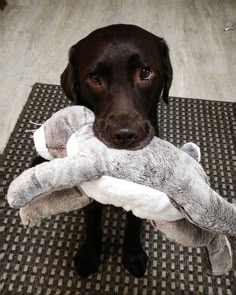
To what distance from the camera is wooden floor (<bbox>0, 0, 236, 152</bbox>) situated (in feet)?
6.79

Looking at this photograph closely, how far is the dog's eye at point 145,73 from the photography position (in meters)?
1.08

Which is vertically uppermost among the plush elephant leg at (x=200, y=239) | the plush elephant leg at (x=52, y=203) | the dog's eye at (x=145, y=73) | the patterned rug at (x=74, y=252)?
the dog's eye at (x=145, y=73)

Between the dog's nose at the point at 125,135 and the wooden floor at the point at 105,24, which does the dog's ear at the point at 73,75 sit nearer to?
the dog's nose at the point at 125,135

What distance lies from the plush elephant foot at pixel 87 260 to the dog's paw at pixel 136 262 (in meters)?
0.10

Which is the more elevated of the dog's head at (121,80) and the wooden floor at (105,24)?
the dog's head at (121,80)

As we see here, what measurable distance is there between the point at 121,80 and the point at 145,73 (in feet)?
0.28

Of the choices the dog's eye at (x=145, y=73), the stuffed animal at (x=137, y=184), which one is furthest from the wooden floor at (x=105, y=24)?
the stuffed animal at (x=137, y=184)

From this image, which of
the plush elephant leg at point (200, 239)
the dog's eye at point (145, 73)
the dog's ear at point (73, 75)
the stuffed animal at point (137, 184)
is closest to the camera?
the stuffed animal at point (137, 184)

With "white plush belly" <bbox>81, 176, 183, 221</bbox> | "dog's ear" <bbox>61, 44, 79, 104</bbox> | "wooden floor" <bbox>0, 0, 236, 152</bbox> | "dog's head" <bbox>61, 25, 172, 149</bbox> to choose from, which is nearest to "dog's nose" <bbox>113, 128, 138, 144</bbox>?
"dog's head" <bbox>61, 25, 172, 149</bbox>

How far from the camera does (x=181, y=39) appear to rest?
2.49 meters

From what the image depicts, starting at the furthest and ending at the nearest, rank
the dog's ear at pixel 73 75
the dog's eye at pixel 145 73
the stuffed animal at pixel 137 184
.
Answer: the dog's ear at pixel 73 75
the dog's eye at pixel 145 73
the stuffed animal at pixel 137 184

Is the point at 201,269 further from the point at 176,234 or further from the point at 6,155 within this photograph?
the point at 6,155

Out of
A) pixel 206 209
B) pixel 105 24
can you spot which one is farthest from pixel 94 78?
pixel 105 24

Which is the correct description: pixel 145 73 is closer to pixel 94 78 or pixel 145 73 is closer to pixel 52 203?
pixel 94 78
